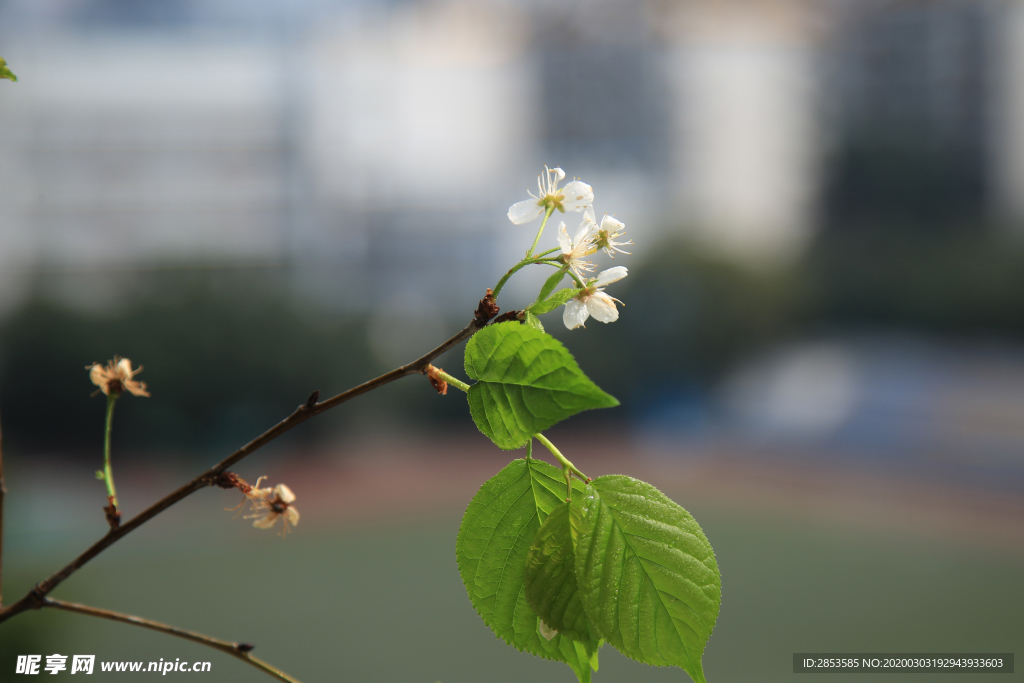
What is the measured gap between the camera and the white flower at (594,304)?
0.28 m

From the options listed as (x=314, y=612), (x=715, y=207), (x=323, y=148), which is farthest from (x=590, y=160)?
(x=314, y=612)

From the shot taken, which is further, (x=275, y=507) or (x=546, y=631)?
(x=275, y=507)

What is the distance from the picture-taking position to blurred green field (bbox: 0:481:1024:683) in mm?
2982

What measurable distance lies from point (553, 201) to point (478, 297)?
25.2ft

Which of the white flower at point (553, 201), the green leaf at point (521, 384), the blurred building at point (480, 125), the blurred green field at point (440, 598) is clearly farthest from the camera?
the blurred building at point (480, 125)

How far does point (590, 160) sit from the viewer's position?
13602mm

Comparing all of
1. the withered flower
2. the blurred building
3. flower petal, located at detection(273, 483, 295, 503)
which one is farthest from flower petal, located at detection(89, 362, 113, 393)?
the blurred building

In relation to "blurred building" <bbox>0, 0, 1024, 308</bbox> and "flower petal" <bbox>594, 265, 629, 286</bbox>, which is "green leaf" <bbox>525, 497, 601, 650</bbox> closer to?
"flower petal" <bbox>594, 265, 629, 286</bbox>

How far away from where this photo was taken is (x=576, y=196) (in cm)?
32

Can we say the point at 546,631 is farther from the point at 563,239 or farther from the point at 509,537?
the point at 563,239

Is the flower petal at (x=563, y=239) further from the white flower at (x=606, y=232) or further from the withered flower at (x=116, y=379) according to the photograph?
the withered flower at (x=116, y=379)

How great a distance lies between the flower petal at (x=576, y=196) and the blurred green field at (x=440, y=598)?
7.81 feet

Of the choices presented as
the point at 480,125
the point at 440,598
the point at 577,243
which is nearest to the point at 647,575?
the point at 577,243

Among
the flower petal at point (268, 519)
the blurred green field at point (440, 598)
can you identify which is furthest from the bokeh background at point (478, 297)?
the flower petal at point (268, 519)
